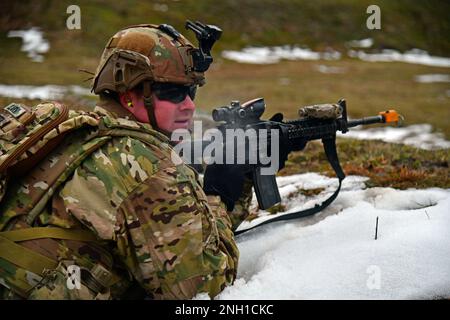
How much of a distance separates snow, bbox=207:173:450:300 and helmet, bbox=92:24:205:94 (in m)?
1.69

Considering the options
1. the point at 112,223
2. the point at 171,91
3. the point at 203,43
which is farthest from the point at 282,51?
the point at 112,223

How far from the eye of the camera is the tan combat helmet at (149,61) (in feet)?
13.1

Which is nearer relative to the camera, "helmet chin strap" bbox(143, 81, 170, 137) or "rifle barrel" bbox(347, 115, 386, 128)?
"helmet chin strap" bbox(143, 81, 170, 137)

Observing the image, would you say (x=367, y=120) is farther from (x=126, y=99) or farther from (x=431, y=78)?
(x=431, y=78)

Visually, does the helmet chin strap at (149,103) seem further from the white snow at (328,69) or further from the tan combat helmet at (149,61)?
the white snow at (328,69)

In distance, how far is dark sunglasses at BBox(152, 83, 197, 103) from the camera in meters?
4.07

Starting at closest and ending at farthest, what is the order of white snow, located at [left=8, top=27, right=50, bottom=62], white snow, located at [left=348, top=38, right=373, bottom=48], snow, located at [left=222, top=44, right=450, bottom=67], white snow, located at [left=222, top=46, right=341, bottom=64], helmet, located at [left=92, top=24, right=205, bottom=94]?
helmet, located at [left=92, top=24, right=205, bottom=94] < white snow, located at [left=8, top=27, right=50, bottom=62] < white snow, located at [left=222, top=46, right=341, bottom=64] < snow, located at [left=222, top=44, right=450, bottom=67] < white snow, located at [left=348, top=38, right=373, bottom=48]

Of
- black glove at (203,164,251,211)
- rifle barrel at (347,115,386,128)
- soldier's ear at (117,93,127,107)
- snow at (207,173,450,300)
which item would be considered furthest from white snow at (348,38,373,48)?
soldier's ear at (117,93,127,107)

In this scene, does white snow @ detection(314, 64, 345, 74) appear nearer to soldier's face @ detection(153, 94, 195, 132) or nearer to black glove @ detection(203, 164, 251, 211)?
black glove @ detection(203, 164, 251, 211)

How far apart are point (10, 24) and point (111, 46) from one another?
158 feet

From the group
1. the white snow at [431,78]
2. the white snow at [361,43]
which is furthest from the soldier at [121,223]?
the white snow at [361,43]

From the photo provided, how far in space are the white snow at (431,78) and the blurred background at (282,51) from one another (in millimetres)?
136
